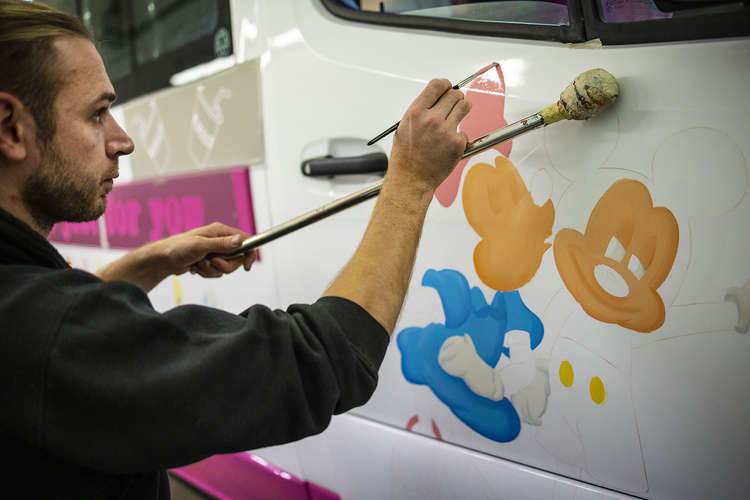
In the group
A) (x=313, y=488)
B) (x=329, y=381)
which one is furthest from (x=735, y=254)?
(x=313, y=488)

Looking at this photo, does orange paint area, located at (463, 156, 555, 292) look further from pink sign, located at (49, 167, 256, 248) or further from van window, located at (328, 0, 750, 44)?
pink sign, located at (49, 167, 256, 248)

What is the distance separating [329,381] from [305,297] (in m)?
0.58

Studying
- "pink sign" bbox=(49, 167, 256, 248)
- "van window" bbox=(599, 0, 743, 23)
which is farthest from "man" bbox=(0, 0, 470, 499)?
"pink sign" bbox=(49, 167, 256, 248)

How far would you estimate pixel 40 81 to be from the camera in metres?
0.85

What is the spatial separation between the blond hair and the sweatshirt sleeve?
29 cm

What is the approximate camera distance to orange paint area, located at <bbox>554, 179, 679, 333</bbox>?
0.82m

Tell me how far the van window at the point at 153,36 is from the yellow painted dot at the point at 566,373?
101 cm

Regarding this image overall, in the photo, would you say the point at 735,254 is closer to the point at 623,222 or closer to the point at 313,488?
the point at 623,222

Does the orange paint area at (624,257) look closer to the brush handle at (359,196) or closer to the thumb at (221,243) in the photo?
the brush handle at (359,196)

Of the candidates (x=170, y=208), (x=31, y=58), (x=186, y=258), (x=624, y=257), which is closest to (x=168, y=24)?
(x=170, y=208)

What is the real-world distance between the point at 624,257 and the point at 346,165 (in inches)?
21.6

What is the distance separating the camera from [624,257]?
0.85 m

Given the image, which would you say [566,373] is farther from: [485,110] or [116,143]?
[116,143]

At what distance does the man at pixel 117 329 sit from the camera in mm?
707
